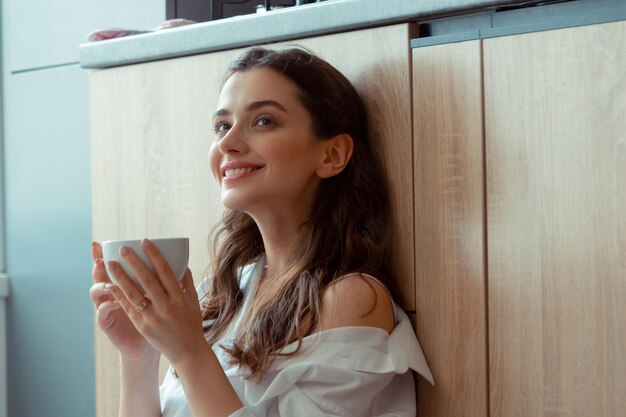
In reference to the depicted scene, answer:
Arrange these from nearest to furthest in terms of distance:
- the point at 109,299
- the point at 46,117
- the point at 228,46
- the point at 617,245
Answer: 1. the point at 617,245
2. the point at 109,299
3. the point at 228,46
4. the point at 46,117

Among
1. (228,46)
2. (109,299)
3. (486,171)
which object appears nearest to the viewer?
(486,171)

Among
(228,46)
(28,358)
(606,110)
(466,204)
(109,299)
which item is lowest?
(28,358)

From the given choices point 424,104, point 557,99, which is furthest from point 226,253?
point 557,99

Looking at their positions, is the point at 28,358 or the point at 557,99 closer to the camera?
the point at 557,99

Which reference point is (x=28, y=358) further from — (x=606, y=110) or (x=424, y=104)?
(x=606, y=110)

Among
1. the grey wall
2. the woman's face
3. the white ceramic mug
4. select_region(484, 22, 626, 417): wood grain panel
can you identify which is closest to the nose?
the woman's face

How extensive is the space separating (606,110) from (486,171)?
0.58 feet

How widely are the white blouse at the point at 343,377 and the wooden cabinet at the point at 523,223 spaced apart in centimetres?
4

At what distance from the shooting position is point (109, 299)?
1378 millimetres

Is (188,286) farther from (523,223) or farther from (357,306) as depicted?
(523,223)

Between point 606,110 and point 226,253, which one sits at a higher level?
point 606,110

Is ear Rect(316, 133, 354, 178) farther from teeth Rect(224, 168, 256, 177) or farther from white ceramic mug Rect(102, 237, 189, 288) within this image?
white ceramic mug Rect(102, 237, 189, 288)

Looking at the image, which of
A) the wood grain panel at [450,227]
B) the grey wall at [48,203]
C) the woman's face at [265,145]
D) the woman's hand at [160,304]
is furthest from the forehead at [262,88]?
the grey wall at [48,203]

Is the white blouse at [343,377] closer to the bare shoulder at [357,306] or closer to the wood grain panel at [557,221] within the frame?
the bare shoulder at [357,306]
